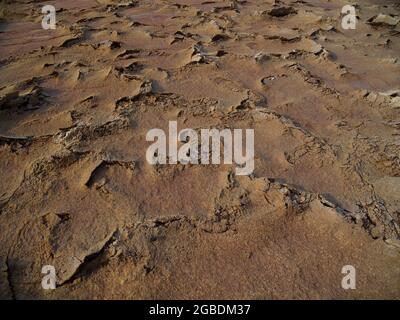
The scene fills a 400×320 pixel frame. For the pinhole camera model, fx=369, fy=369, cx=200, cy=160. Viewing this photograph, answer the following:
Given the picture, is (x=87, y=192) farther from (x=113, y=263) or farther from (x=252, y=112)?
(x=252, y=112)

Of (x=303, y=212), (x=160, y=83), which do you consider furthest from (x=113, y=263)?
(x=160, y=83)

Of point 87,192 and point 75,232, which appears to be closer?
point 75,232

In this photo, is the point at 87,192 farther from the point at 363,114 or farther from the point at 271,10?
the point at 271,10

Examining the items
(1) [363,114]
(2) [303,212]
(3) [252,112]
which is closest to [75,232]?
(2) [303,212]

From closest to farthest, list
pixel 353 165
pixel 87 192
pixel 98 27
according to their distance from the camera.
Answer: pixel 87 192 → pixel 353 165 → pixel 98 27
